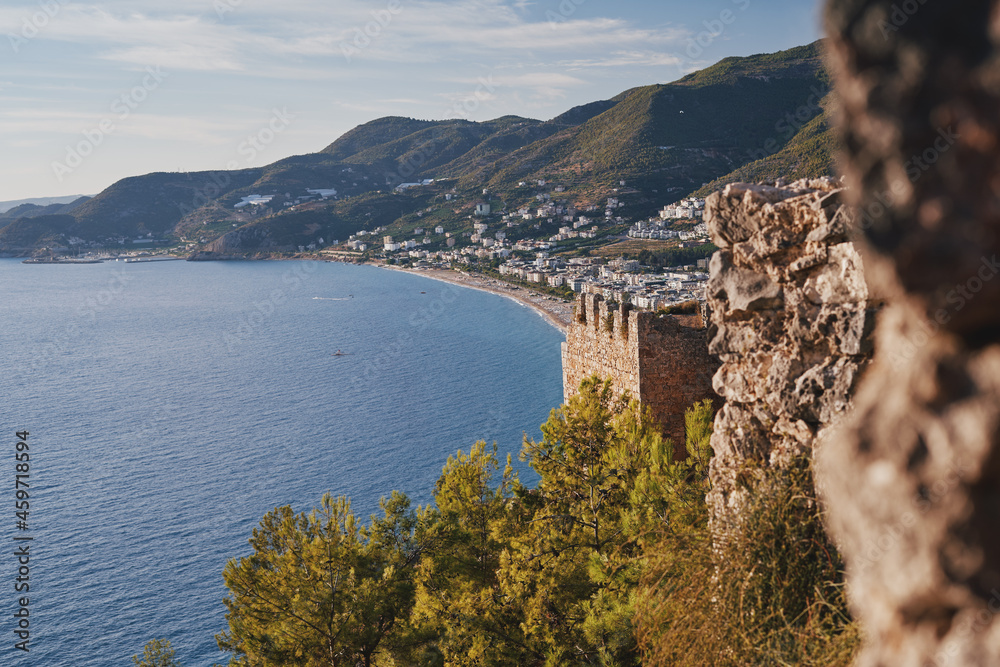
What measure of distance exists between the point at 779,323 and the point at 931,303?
4385 mm

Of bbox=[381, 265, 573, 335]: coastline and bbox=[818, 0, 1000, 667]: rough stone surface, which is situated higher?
bbox=[818, 0, 1000, 667]: rough stone surface

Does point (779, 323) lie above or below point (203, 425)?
above

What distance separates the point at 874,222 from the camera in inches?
75.7

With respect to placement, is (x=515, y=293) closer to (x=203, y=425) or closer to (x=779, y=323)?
(x=203, y=425)

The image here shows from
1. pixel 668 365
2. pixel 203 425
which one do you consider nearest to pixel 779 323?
pixel 668 365

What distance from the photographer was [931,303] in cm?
195

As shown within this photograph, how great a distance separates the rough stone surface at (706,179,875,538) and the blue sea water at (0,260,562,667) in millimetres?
29085

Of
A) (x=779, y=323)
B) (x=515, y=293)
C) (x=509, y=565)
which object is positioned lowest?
(x=515, y=293)

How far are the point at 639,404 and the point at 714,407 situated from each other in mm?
1323

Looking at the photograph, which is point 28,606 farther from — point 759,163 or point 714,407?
point 759,163

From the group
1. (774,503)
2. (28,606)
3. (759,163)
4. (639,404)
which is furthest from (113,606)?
(759,163)

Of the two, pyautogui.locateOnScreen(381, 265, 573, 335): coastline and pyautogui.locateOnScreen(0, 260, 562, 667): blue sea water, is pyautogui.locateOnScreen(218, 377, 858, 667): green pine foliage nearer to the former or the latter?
pyautogui.locateOnScreen(0, 260, 562, 667): blue sea water

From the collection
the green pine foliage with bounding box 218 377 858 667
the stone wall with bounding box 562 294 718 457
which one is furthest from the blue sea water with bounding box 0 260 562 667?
the stone wall with bounding box 562 294 718 457

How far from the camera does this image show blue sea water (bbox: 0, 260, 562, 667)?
34531mm
